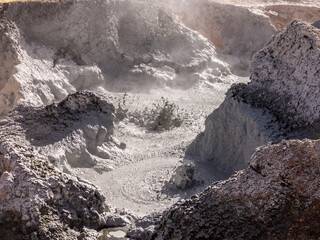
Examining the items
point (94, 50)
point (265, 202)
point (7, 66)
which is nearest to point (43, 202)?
point (265, 202)

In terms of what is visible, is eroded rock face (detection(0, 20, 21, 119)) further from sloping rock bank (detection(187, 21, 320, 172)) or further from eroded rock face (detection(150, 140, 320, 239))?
eroded rock face (detection(150, 140, 320, 239))

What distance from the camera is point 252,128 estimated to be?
7008 millimetres

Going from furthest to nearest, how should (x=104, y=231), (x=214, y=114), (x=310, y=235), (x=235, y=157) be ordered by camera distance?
(x=214, y=114) < (x=235, y=157) < (x=104, y=231) < (x=310, y=235)

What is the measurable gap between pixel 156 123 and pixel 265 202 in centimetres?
688

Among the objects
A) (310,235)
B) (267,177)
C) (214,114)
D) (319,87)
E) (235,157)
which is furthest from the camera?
(214,114)

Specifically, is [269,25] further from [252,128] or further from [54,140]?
[54,140]

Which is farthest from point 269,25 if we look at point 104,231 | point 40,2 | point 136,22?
point 104,231

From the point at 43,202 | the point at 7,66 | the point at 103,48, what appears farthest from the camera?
the point at 103,48

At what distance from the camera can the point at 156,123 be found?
33.9 ft

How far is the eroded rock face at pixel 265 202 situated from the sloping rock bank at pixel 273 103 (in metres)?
2.48

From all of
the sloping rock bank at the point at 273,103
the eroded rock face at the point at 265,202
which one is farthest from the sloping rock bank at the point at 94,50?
the eroded rock face at the point at 265,202

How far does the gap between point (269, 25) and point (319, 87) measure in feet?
37.5

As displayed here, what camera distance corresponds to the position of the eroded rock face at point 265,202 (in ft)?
11.1

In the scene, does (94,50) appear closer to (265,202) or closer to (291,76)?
(291,76)
